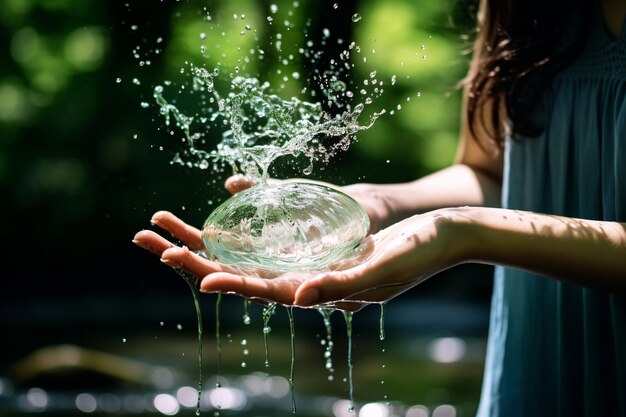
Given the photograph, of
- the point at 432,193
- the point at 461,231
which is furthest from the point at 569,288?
the point at 461,231

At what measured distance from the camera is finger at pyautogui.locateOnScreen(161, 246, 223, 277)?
125 cm

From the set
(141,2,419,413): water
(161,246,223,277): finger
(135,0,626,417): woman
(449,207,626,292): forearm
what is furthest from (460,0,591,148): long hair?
(161,246,223,277): finger

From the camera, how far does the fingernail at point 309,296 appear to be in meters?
1.12

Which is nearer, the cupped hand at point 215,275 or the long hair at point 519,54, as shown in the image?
the cupped hand at point 215,275

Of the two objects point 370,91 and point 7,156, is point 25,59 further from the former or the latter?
point 370,91

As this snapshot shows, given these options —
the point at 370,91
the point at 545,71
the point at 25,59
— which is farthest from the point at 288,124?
the point at 25,59

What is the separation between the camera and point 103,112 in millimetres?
7730

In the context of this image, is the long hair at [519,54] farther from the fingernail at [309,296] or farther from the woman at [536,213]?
the fingernail at [309,296]

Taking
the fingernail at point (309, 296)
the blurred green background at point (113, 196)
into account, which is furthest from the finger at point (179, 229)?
the blurred green background at point (113, 196)

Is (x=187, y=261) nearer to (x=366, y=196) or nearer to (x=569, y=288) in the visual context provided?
(x=366, y=196)

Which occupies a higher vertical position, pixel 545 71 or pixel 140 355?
pixel 140 355

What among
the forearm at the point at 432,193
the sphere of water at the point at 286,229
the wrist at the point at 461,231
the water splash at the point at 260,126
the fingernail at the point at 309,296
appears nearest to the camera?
the fingernail at the point at 309,296

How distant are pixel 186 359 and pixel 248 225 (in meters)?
4.23

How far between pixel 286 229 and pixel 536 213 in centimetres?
46
